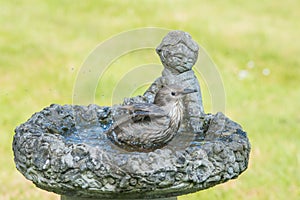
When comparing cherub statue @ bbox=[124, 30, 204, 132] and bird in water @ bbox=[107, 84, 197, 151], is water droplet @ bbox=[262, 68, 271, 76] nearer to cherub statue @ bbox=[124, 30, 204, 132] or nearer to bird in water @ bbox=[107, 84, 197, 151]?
cherub statue @ bbox=[124, 30, 204, 132]

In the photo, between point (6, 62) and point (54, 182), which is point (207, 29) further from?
point (54, 182)

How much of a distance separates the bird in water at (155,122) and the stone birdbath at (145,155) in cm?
3

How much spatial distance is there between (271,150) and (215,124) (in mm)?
2795

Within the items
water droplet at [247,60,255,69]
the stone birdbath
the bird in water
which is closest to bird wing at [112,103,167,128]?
the bird in water

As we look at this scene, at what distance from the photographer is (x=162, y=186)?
323 cm

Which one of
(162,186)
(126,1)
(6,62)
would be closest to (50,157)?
(162,186)

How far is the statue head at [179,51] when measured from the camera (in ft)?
12.7

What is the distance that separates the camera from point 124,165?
3.20m

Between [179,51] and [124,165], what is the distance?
93cm

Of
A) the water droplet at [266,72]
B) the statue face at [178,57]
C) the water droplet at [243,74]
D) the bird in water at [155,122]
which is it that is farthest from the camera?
the water droplet at [266,72]

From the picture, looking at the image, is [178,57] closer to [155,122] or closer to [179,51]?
[179,51]

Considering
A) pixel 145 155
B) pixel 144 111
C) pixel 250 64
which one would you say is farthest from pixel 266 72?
pixel 145 155

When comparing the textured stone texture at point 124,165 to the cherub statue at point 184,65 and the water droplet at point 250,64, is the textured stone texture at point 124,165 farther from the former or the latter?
the water droplet at point 250,64

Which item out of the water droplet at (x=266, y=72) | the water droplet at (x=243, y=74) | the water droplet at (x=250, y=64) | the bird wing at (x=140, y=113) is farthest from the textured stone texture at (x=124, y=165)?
the water droplet at (x=250, y=64)
